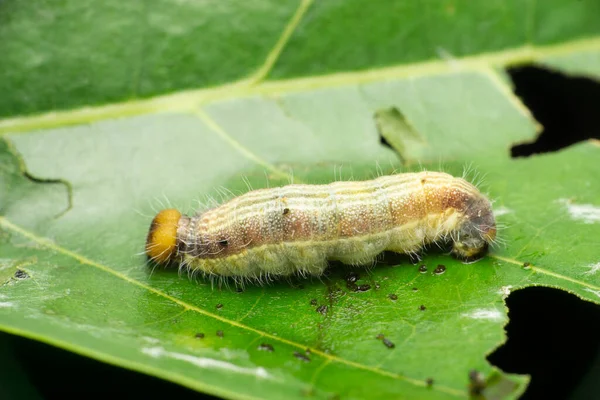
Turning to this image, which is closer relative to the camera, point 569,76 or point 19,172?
point 19,172

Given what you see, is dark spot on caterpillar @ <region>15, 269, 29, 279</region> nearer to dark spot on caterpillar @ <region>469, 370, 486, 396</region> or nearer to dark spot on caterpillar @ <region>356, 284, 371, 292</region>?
dark spot on caterpillar @ <region>356, 284, 371, 292</region>

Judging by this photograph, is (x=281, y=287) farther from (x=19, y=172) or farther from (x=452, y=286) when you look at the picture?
(x=19, y=172)

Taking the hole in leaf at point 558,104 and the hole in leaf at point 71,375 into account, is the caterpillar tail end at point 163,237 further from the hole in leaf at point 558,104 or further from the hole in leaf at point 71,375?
the hole in leaf at point 558,104

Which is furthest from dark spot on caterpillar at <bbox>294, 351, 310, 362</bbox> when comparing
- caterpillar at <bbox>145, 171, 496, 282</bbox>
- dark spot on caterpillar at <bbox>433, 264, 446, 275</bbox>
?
dark spot on caterpillar at <bbox>433, 264, 446, 275</bbox>

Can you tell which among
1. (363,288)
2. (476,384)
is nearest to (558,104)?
(363,288)

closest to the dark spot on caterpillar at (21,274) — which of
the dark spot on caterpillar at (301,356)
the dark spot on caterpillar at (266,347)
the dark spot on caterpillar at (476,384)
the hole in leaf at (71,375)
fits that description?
the hole in leaf at (71,375)

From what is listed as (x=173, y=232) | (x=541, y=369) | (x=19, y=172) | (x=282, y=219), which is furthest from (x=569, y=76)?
(x=19, y=172)
